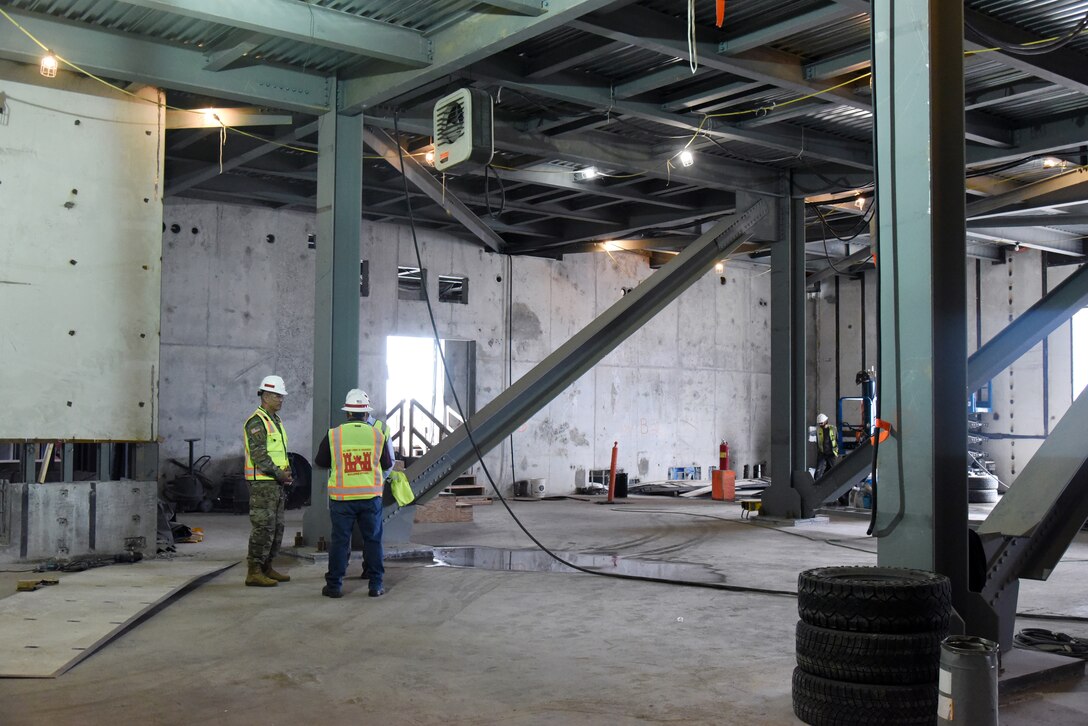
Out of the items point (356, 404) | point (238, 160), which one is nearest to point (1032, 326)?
point (356, 404)

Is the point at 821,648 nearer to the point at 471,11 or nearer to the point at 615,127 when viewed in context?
the point at 471,11

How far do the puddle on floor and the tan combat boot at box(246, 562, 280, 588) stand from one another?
213cm

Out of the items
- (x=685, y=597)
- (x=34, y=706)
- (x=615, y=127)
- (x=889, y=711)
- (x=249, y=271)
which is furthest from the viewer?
(x=249, y=271)

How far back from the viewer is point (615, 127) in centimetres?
1378

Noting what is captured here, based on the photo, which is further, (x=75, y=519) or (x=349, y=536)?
(x=75, y=519)

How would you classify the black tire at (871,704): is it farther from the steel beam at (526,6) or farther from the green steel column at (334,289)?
the green steel column at (334,289)

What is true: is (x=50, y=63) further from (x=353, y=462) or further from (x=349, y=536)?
(x=349, y=536)

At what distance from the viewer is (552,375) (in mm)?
12648

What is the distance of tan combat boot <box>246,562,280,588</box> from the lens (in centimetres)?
952

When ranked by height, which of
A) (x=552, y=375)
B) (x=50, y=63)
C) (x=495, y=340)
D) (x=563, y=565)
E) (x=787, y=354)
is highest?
(x=50, y=63)

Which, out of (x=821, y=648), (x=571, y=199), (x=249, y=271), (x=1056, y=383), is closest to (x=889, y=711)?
(x=821, y=648)

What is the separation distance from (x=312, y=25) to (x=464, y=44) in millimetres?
1477

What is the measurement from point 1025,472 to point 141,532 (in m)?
9.08

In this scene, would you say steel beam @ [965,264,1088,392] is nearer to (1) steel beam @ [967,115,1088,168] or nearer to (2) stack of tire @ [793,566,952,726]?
(1) steel beam @ [967,115,1088,168]
